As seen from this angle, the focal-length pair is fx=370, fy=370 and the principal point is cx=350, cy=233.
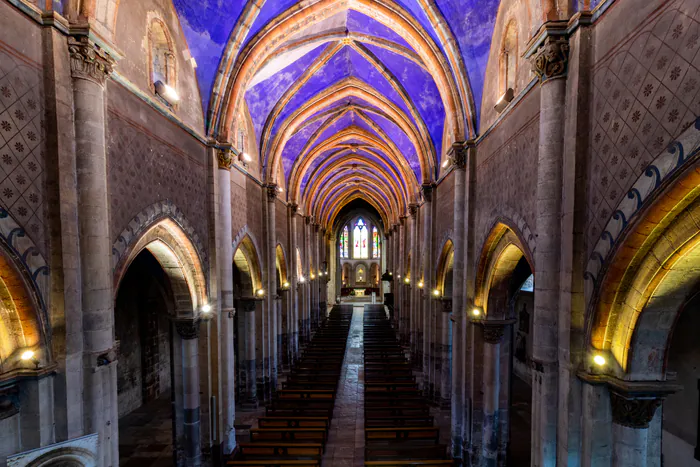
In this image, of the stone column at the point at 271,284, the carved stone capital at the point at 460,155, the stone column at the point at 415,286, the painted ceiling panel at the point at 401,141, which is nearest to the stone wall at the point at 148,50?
the stone column at the point at 271,284

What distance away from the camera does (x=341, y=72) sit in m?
16.3

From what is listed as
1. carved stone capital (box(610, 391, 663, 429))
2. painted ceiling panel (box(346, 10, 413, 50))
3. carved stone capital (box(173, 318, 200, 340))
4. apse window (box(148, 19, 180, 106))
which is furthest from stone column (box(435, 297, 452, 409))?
apse window (box(148, 19, 180, 106))

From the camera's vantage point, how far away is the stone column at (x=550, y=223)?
18.1 feet

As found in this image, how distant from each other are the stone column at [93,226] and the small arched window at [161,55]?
2758 millimetres

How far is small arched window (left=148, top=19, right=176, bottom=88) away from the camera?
844cm

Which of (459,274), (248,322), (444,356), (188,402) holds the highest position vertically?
(459,274)

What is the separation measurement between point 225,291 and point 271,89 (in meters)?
8.53

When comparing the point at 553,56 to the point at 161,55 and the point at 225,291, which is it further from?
the point at 225,291

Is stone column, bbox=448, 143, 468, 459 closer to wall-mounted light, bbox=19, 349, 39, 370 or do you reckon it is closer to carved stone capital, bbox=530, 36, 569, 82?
carved stone capital, bbox=530, 36, 569, 82

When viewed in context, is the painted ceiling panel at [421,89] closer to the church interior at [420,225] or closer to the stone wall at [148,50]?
the church interior at [420,225]

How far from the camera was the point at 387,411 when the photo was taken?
14391 millimetres

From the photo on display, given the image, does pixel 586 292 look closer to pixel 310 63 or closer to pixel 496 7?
pixel 496 7

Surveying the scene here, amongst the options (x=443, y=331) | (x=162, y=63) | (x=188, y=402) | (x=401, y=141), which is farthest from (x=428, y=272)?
(x=162, y=63)

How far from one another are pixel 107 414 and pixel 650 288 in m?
8.04
